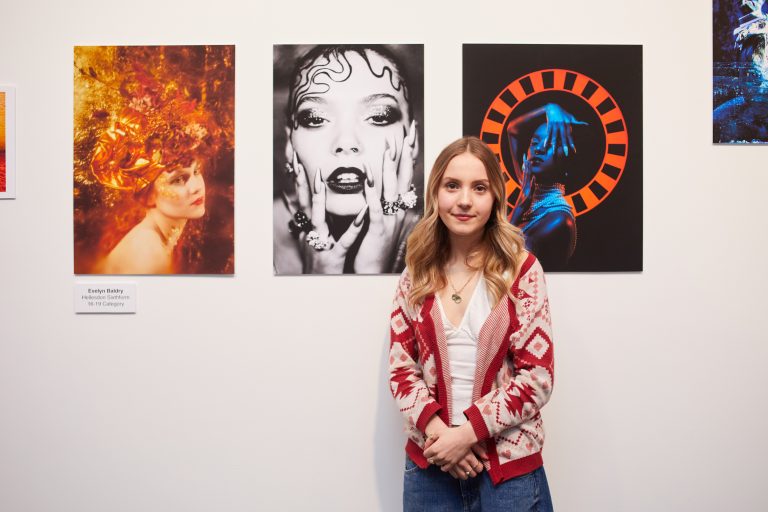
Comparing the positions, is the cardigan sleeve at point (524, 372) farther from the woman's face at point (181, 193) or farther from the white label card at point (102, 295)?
the white label card at point (102, 295)

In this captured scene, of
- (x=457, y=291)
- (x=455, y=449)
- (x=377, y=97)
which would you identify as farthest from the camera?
(x=377, y=97)

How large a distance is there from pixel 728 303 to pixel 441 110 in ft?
3.63

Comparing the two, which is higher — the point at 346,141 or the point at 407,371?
the point at 346,141

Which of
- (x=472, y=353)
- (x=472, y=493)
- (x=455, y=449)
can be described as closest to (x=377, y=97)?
(x=472, y=353)

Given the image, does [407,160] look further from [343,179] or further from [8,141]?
[8,141]

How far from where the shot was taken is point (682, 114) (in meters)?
1.47

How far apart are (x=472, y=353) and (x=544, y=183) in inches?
25.4

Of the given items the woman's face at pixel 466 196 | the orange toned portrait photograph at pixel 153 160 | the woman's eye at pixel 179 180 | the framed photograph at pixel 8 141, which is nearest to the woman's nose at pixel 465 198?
the woman's face at pixel 466 196

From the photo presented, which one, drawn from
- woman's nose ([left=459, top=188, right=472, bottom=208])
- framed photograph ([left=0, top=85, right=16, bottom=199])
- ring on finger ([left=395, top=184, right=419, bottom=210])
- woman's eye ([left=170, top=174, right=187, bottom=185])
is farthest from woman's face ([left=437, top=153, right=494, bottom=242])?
framed photograph ([left=0, top=85, right=16, bottom=199])

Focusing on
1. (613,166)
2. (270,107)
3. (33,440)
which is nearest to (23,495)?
(33,440)

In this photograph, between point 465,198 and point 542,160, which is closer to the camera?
point 465,198

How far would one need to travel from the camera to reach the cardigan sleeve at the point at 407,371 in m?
1.08

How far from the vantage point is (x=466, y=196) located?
110 centimetres

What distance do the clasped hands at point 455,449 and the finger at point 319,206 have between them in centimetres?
66
